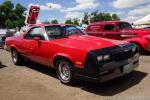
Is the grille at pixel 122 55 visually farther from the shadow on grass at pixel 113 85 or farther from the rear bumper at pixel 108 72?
the shadow on grass at pixel 113 85

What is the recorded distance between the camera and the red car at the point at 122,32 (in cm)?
1137

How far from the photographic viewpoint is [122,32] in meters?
12.4

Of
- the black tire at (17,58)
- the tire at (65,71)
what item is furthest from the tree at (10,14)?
the tire at (65,71)

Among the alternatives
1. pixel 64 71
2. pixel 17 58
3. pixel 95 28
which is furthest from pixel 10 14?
pixel 64 71

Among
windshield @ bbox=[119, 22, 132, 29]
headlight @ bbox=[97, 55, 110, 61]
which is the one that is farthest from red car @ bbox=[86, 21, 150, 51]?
headlight @ bbox=[97, 55, 110, 61]

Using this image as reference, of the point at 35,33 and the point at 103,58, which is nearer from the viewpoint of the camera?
the point at 103,58

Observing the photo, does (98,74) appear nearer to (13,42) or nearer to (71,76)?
(71,76)

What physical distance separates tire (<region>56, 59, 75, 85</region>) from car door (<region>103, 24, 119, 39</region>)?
19.9ft

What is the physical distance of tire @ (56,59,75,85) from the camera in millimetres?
6631

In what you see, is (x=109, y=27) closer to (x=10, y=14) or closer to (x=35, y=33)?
(x=35, y=33)

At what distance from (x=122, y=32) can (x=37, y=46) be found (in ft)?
18.4

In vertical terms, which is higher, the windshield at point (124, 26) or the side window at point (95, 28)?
the windshield at point (124, 26)

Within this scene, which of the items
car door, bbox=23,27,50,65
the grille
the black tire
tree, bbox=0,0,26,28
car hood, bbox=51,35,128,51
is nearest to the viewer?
the grille

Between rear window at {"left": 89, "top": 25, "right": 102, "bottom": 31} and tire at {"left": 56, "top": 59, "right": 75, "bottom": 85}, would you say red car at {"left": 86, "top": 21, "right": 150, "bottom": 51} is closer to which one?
rear window at {"left": 89, "top": 25, "right": 102, "bottom": 31}
